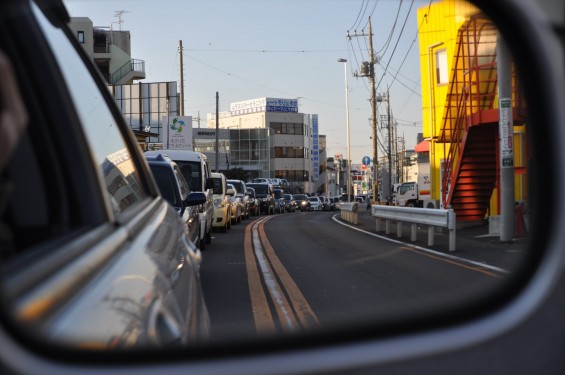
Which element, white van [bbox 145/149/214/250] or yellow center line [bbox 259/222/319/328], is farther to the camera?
white van [bbox 145/149/214/250]

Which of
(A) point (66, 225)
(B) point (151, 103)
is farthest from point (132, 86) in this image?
(A) point (66, 225)

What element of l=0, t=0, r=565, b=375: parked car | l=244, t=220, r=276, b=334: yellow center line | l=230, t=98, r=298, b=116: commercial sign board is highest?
l=230, t=98, r=298, b=116: commercial sign board

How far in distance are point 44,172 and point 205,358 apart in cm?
71

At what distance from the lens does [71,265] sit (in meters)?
1.64

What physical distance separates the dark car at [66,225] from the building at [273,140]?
10242 cm

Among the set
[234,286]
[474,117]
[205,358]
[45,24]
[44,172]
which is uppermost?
[474,117]

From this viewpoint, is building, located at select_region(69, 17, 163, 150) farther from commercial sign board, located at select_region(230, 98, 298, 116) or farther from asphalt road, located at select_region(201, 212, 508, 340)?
commercial sign board, located at select_region(230, 98, 298, 116)

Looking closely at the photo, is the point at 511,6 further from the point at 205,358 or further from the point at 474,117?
the point at 474,117

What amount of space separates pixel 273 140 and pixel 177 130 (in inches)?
2587

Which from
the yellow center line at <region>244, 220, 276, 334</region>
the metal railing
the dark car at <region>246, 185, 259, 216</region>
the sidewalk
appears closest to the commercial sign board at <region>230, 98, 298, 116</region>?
the metal railing

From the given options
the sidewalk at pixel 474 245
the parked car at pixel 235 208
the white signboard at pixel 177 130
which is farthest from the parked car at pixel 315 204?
the sidewalk at pixel 474 245

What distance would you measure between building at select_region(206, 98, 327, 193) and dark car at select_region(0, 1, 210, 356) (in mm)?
102418

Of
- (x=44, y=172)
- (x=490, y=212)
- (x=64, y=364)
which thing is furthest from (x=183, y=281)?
(x=490, y=212)

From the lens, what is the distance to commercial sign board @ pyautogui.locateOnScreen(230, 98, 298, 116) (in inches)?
4609
